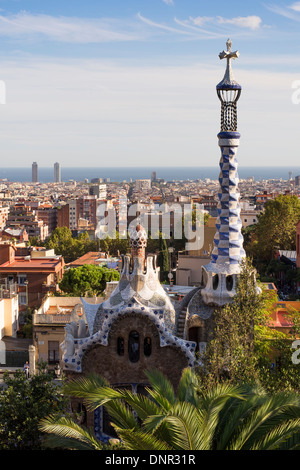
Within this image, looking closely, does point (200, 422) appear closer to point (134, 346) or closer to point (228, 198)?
point (134, 346)

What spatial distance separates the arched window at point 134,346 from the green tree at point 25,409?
2.22 meters

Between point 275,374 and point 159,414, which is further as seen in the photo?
point 275,374

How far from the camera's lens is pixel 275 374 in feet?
38.3

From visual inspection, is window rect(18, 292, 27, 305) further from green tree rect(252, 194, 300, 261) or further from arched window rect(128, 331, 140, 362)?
arched window rect(128, 331, 140, 362)

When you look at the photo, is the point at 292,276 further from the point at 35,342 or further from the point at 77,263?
the point at 35,342

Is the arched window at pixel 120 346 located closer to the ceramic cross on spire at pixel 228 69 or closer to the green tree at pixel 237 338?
the green tree at pixel 237 338

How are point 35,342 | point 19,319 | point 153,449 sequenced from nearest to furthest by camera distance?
point 153,449 < point 35,342 < point 19,319

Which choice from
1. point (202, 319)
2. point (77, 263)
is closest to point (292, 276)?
point (77, 263)

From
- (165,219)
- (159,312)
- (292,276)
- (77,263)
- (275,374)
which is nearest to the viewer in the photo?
(275,374)

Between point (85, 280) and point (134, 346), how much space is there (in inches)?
726

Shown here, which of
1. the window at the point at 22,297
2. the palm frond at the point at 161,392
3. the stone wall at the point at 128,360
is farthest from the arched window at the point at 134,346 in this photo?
the window at the point at 22,297

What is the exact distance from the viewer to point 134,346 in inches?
522

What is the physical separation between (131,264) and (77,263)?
29083mm

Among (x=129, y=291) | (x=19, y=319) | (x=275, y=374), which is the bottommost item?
(x=19, y=319)
